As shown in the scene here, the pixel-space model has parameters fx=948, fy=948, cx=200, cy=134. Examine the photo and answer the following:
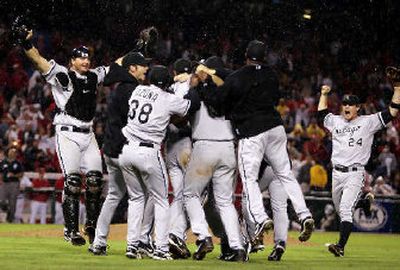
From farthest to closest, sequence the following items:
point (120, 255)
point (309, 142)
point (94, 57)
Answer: point (94, 57) → point (309, 142) → point (120, 255)

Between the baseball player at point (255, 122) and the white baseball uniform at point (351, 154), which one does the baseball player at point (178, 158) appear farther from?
the white baseball uniform at point (351, 154)

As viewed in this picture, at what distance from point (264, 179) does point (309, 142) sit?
458 inches

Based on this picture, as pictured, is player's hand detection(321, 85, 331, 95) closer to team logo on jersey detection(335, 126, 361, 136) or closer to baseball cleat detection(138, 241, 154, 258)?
team logo on jersey detection(335, 126, 361, 136)

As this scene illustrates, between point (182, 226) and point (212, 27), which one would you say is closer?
point (182, 226)

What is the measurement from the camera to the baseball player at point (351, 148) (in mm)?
12609

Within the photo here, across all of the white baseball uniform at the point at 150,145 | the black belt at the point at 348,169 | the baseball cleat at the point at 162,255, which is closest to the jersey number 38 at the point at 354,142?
the black belt at the point at 348,169

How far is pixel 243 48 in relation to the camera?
28.1 metres

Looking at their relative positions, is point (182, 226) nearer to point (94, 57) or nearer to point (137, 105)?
point (137, 105)

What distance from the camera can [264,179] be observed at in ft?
39.1

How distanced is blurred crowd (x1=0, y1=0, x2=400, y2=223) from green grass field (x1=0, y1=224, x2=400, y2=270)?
867 cm

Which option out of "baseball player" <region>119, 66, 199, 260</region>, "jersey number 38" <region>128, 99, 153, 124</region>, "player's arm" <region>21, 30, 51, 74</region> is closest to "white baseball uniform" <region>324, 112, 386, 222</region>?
"baseball player" <region>119, 66, 199, 260</region>

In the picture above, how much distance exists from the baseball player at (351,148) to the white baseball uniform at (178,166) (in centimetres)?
244

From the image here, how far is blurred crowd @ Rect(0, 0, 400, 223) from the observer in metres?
24.7

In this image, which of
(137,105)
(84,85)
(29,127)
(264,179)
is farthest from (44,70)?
(29,127)
